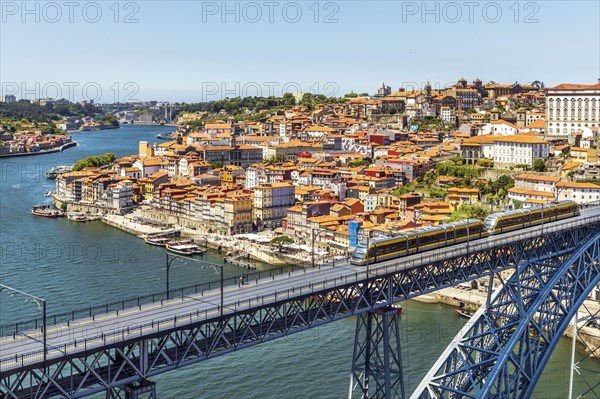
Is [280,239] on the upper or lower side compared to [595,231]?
lower

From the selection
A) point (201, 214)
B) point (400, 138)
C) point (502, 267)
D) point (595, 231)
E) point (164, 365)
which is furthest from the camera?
point (400, 138)

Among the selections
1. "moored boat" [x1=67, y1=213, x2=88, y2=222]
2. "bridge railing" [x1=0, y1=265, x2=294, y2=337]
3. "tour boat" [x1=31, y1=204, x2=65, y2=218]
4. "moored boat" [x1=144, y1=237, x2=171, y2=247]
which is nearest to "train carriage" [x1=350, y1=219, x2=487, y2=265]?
"bridge railing" [x1=0, y1=265, x2=294, y2=337]

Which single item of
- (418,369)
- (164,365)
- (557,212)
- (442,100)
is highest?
(442,100)

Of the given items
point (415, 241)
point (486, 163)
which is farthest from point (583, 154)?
point (415, 241)

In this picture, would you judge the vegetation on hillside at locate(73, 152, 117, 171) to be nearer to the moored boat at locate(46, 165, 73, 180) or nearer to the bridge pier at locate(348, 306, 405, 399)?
the moored boat at locate(46, 165, 73, 180)

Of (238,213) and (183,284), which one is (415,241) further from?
(238,213)

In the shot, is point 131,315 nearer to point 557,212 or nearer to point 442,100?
point 557,212

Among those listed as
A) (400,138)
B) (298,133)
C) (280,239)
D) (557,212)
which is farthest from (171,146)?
(557,212)
